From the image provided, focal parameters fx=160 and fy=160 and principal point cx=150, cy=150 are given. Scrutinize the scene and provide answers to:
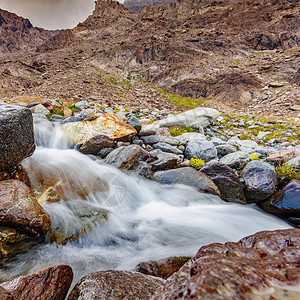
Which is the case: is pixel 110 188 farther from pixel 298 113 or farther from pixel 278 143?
pixel 298 113

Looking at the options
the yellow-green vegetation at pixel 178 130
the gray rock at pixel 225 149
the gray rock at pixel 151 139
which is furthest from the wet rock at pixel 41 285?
the yellow-green vegetation at pixel 178 130

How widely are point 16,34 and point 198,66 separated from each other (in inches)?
5774

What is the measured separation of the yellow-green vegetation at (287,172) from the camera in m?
4.77

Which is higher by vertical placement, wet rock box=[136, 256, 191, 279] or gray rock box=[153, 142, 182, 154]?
gray rock box=[153, 142, 182, 154]

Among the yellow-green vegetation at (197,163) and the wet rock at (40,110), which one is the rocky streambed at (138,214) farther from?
the wet rock at (40,110)

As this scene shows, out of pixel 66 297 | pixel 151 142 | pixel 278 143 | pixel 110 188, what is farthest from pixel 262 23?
pixel 66 297

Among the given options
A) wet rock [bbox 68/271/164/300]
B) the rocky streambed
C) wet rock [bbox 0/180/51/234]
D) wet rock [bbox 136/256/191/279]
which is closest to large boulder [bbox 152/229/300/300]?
the rocky streambed

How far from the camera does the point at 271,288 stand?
3.05 feet

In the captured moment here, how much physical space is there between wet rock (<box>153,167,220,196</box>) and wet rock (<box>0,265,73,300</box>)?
3.81 metres

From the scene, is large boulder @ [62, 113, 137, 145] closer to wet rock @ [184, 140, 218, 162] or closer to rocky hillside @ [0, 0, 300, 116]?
wet rock @ [184, 140, 218, 162]

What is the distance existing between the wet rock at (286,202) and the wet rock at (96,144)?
584 centimetres

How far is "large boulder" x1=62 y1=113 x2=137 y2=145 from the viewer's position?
22.3 ft

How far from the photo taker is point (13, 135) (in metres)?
3.61

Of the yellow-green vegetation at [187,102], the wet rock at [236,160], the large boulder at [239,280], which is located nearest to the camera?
the large boulder at [239,280]
